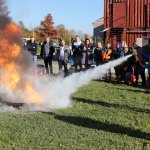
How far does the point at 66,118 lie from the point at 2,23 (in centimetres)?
401

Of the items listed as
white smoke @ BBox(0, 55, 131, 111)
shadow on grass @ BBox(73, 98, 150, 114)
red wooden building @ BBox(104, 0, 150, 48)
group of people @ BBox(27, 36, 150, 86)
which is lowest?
shadow on grass @ BBox(73, 98, 150, 114)

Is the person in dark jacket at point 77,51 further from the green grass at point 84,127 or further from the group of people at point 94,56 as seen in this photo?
the green grass at point 84,127

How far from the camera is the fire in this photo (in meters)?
12.2

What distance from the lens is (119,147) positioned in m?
7.83

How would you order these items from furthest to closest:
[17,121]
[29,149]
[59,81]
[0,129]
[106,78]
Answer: [106,78], [59,81], [17,121], [0,129], [29,149]

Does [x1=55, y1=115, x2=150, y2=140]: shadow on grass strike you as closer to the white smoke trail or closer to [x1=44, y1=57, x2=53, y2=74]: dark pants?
the white smoke trail

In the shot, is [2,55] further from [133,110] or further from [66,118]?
[133,110]

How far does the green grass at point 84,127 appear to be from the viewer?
314 inches

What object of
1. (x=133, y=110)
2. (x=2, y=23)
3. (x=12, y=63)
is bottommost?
(x=133, y=110)

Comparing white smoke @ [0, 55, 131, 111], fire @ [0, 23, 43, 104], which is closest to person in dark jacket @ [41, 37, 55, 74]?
white smoke @ [0, 55, 131, 111]

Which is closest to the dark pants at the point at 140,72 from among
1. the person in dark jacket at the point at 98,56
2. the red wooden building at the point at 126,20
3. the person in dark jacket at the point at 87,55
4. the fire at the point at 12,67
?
the person in dark jacket at the point at 98,56

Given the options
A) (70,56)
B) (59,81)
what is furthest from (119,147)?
(70,56)

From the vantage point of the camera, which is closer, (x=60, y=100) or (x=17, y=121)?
(x=17, y=121)

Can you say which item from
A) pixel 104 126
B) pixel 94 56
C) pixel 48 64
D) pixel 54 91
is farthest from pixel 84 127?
pixel 48 64
